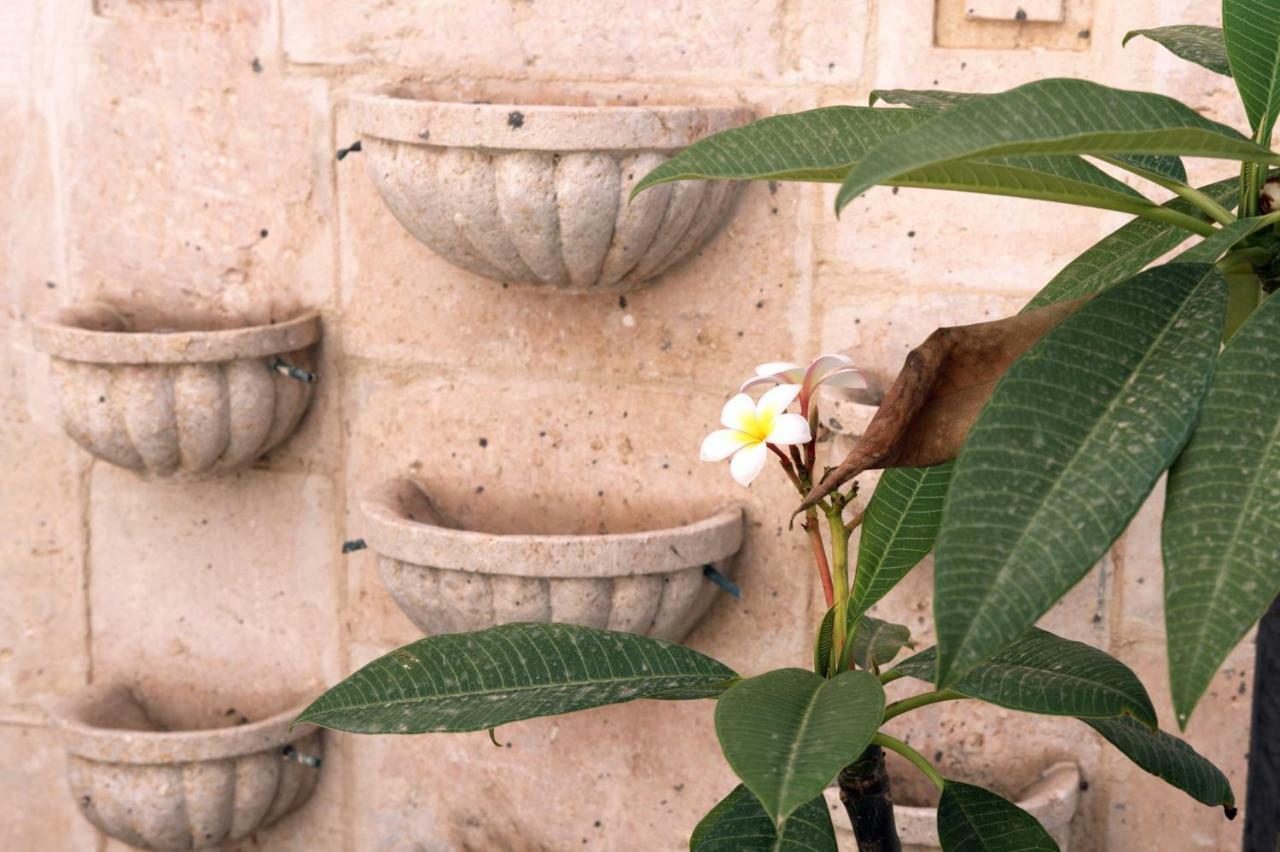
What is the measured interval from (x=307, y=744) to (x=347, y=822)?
15 cm

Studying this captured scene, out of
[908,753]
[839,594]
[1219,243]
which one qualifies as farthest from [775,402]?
[1219,243]

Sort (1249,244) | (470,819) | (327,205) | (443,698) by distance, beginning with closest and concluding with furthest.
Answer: (1249,244)
(443,698)
(327,205)
(470,819)

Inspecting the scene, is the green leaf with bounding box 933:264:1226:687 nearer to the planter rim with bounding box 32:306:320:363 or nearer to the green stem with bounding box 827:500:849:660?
the green stem with bounding box 827:500:849:660

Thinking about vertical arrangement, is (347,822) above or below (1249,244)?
below

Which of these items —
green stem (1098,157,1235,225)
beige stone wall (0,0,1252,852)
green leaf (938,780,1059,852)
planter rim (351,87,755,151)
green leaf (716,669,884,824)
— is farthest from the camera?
beige stone wall (0,0,1252,852)

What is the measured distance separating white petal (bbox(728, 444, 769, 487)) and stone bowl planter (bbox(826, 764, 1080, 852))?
2.43ft

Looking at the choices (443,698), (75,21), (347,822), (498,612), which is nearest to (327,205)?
(75,21)

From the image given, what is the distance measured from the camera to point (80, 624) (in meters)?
2.28

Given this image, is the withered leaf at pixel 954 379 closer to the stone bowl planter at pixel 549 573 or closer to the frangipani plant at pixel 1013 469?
the frangipani plant at pixel 1013 469

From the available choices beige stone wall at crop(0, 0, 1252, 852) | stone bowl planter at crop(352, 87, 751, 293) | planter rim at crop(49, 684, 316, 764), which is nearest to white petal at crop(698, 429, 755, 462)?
stone bowl planter at crop(352, 87, 751, 293)

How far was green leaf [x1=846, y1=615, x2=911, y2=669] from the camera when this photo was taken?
3.47ft

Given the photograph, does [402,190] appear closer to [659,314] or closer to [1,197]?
[659,314]

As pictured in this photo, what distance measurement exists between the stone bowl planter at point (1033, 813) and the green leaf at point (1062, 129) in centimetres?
110

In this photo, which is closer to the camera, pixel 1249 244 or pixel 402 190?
pixel 1249 244
